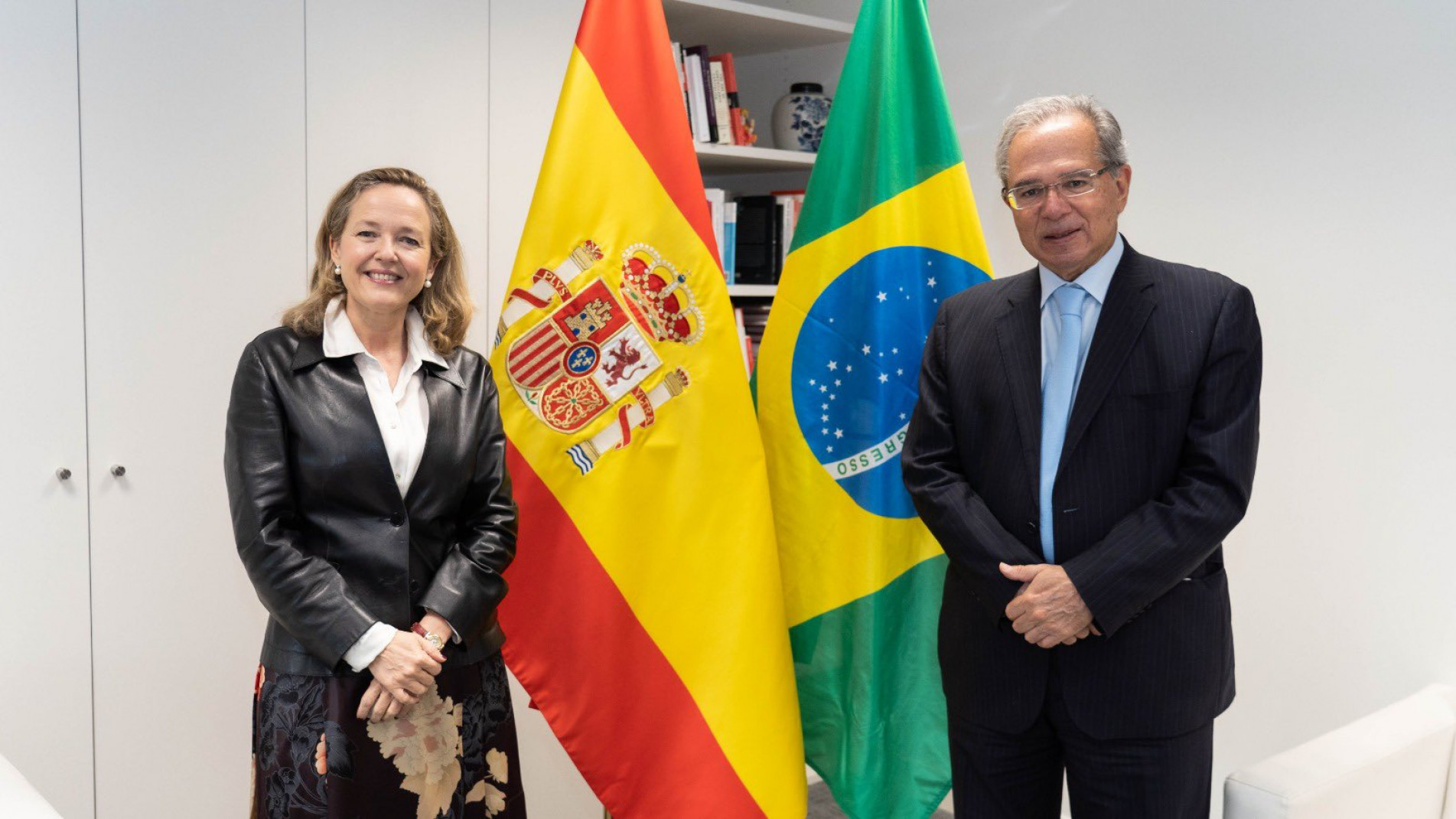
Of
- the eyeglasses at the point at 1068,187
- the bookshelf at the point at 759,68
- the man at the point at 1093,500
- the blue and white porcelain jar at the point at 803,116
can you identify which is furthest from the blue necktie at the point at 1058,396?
the blue and white porcelain jar at the point at 803,116

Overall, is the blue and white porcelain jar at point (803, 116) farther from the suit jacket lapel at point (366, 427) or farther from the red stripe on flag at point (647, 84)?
the suit jacket lapel at point (366, 427)

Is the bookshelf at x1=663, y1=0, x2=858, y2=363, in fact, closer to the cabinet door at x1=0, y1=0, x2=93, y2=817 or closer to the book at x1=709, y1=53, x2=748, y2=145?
the book at x1=709, y1=53, x2=748, y2=145

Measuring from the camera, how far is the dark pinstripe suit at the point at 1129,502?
1607 mm

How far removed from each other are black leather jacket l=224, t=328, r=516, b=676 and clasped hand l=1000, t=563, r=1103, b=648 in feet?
2.66

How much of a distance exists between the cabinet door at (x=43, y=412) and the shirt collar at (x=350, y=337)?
32.4 inches

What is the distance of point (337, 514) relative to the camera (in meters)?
1.73

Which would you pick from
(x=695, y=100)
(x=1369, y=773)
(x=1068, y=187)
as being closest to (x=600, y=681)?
(x=1068, y=187)

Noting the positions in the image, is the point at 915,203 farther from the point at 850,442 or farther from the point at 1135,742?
the point at 1135,742

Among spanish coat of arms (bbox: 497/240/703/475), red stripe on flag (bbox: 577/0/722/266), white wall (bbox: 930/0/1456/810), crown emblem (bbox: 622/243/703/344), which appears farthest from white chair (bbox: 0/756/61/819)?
white wall (bbox: 930/0/1456/810)

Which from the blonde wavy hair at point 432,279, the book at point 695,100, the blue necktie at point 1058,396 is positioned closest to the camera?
the blue necktie at point 1058,396

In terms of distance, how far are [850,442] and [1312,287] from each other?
1043 millimetres

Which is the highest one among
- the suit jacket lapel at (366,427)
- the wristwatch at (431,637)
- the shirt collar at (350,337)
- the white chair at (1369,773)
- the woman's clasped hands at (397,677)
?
the shirt collar at (350,337)

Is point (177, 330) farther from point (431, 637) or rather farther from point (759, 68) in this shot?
point (759, 68)

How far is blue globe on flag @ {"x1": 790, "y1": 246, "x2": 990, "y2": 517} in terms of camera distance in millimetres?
2215
